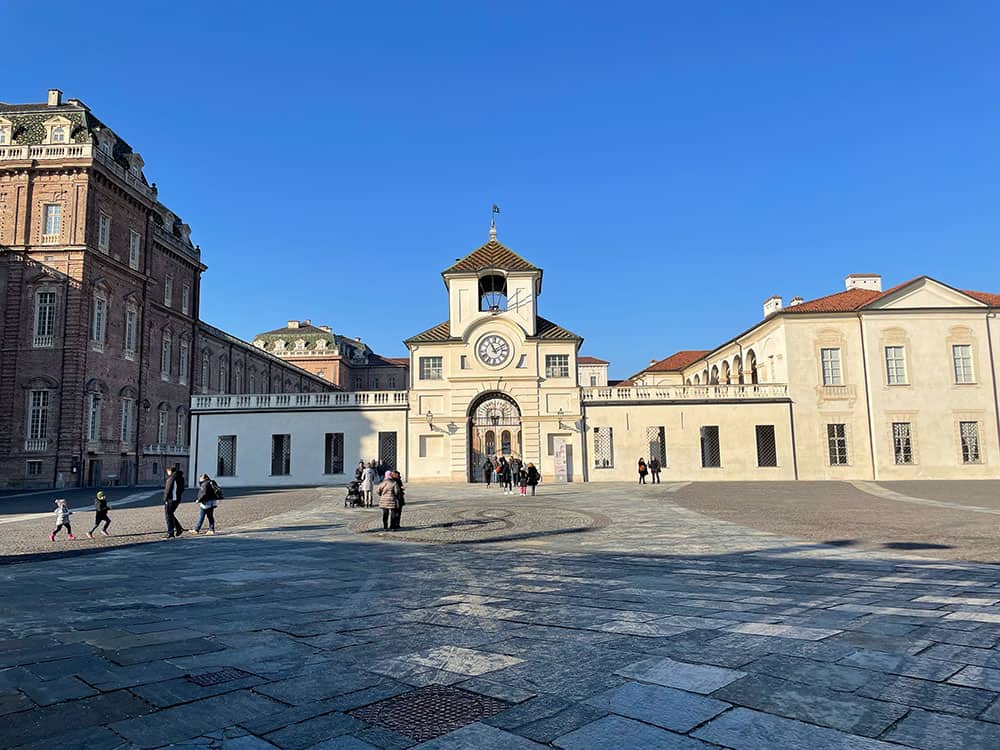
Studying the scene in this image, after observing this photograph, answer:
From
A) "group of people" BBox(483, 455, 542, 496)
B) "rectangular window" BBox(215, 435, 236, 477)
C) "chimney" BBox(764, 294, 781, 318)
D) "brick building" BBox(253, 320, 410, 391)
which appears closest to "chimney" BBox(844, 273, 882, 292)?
"chimney" BBox(764, 294, 781, 318)

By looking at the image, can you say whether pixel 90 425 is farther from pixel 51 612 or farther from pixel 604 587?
pixel 604 587

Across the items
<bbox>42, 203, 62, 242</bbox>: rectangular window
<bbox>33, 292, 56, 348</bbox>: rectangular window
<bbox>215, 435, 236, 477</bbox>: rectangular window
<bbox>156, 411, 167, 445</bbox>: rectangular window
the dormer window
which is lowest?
<bbox>215, 435, 236, 477</bbox>: rectangular window

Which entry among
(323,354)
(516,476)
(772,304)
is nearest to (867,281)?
(772,304)

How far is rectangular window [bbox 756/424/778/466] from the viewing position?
113ft

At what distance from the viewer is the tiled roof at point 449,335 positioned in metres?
34.8

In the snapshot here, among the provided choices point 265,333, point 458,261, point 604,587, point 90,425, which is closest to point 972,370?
point 458,261

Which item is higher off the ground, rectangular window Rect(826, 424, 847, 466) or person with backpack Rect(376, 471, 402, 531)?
rectangular window Rect(826, 424, 847, 466)

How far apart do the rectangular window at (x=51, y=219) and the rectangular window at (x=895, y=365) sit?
46.2m

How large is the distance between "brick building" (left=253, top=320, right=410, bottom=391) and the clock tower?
46.9 m

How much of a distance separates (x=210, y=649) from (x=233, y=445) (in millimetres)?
31903

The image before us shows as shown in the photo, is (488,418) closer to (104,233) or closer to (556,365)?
(556,365)

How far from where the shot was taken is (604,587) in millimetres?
8078

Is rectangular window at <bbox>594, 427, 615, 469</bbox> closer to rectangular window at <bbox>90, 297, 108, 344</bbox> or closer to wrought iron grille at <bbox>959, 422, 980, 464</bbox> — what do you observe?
wrought iron grille at <bbox>959, 422, 980, 464</bbox>

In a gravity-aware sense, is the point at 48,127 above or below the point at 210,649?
above
